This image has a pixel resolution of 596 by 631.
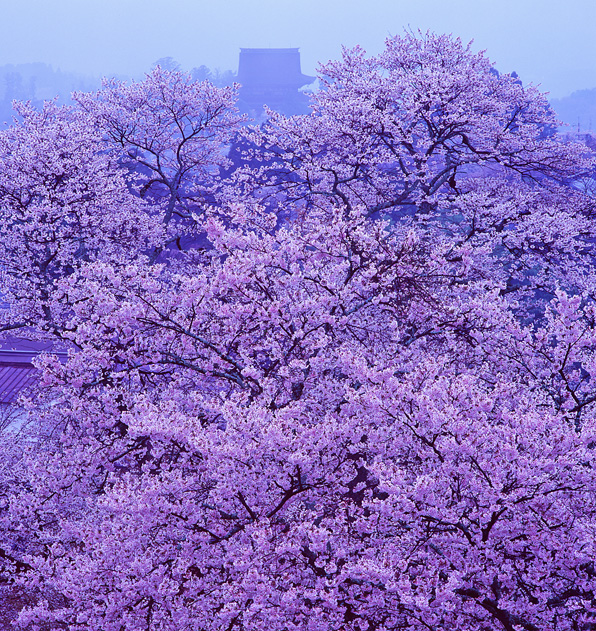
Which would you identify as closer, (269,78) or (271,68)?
(269,78)

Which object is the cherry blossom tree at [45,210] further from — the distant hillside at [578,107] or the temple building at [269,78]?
the distant hillside at [578,107]

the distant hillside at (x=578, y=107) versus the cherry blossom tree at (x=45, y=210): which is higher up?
the distant hillside at (x=578, y=107)

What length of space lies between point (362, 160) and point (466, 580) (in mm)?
12079

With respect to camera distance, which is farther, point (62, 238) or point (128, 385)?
point (62, 238)

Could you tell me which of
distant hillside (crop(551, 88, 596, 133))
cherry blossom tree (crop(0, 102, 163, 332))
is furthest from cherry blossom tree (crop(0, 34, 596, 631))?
distant hillside (crop(551, 88, 596, 133))

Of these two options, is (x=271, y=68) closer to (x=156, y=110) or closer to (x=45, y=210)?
(x=156, y=110)

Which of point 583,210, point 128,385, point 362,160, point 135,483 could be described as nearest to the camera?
point 135,483

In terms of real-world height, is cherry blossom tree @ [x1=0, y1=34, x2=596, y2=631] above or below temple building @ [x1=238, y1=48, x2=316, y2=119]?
below

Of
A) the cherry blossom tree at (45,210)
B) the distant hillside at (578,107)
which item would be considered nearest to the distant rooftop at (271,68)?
the cherry blossom tree at (45,210)

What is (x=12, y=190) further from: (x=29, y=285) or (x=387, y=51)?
(x=387, y=51)

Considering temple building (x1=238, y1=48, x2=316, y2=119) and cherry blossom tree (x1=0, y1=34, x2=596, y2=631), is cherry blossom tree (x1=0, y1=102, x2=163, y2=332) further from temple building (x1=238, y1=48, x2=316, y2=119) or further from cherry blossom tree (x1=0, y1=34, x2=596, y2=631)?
temple building (x1=238, y1=48, x2=316, y2=119)

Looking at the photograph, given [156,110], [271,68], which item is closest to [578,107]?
[271,68]

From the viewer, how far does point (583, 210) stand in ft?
56.2

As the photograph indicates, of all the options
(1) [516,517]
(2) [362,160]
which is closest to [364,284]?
(1) [516,517]
